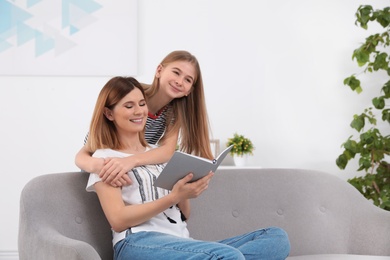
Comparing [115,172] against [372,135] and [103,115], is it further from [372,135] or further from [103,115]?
[372,135]

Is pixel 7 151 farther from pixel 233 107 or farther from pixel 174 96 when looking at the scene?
pixel 174 96

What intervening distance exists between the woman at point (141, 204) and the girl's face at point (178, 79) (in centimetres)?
18

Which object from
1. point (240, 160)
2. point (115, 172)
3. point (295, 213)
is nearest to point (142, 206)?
point (115, 172)

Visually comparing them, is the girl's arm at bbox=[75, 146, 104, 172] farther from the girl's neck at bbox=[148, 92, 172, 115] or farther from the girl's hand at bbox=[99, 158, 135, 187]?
the girl's neck at bbox=[148, 92, 172, 115]

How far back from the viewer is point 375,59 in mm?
3859

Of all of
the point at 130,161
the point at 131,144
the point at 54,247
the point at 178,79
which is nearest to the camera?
the point at 54,247

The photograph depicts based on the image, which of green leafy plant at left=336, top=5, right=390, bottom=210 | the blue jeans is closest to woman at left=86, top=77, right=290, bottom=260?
the blue jeans

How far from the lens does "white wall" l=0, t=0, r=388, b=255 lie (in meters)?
4.07

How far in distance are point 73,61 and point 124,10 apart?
47 cm

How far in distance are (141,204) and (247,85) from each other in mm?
2311

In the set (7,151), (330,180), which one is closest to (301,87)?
(330,180)

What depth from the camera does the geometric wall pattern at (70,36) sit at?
4070 mm

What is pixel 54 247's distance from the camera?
1.79 m

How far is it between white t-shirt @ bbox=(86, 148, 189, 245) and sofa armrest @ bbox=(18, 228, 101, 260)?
0.23 meters
